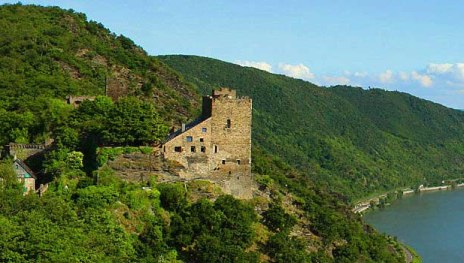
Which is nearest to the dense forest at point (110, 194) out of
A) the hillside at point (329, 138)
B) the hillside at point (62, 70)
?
the hillside at point (62, 70)

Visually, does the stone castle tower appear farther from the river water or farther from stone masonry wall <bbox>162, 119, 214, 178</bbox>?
the river water

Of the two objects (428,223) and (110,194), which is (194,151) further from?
(428,223)

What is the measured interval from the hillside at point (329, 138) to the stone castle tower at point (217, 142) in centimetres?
8272

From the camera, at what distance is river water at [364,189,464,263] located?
250 ft

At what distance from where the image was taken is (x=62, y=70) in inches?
2403

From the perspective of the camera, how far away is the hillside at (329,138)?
130 meters

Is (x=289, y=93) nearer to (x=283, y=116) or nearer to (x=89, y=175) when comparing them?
(x=283, y=116)

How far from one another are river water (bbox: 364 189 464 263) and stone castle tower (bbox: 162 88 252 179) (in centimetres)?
4301

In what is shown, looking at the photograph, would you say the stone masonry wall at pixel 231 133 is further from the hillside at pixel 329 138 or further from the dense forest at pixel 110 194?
the hillside at pixel 329 138

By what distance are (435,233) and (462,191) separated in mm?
55529

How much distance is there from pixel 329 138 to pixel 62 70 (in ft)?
319

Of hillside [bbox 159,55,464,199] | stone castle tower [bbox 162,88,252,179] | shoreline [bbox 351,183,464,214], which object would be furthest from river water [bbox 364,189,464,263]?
stone castle tower [bbox 162,88,252,179]

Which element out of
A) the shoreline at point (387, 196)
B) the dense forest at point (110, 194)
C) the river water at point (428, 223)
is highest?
the dense forest at point (110, 194)

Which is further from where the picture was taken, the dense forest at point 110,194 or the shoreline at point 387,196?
the shoreline at point 387,196
